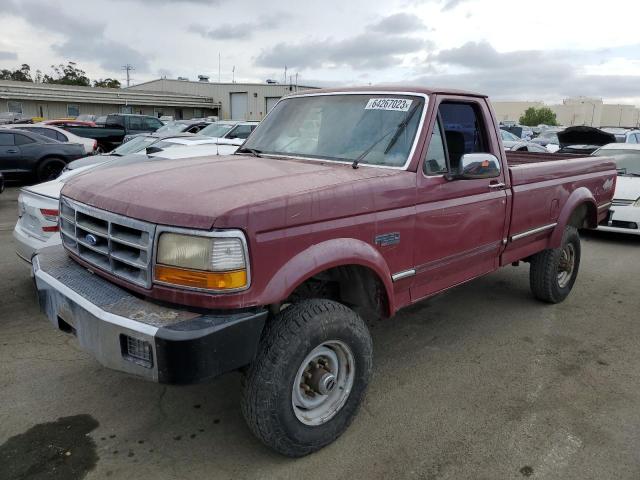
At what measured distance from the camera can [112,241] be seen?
2779 millimetres

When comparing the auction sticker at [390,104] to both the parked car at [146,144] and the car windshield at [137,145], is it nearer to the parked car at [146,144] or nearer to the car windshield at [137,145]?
the parked car at [146,144]

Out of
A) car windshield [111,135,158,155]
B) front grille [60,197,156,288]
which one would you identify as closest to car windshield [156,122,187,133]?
car windshield [111,135,158,155]

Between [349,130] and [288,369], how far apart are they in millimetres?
1820

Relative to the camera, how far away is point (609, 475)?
2773mm

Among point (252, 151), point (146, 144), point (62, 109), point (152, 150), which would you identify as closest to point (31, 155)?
point (146, 144)

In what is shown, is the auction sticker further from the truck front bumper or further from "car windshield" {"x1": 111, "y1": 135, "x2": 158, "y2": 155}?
"car windshield" {"x1": 111, "y1": 135, "x2": 158, "y2": 155}

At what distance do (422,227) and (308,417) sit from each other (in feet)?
4.53

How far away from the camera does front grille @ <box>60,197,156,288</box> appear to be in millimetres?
2562

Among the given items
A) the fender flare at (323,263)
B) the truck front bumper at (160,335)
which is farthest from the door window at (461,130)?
the truck front bumper at (160,335)

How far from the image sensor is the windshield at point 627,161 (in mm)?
8974

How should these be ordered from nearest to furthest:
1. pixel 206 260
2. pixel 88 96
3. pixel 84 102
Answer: pixel 206 260, pixel 84 102, pixel 88 96

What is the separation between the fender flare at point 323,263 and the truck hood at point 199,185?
32 centimetres

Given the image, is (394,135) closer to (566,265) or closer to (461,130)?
(461,130)

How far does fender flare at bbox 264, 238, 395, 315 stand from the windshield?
7754mm
